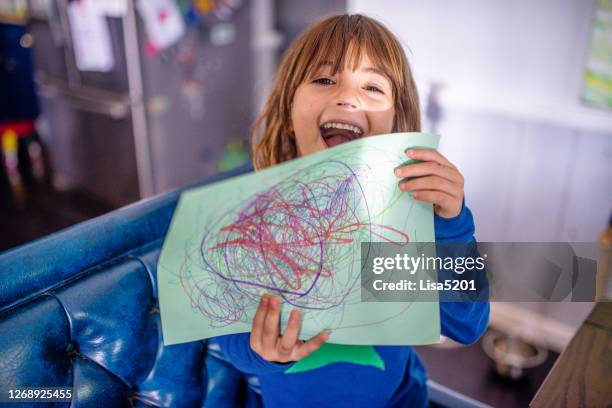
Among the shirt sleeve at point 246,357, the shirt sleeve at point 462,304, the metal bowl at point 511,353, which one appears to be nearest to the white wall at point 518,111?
the metal bowl at point 511,353

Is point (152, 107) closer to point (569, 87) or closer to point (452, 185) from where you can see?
point (569, 87)

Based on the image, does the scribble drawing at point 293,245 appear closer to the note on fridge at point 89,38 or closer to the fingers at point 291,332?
the fingers at point 291,332

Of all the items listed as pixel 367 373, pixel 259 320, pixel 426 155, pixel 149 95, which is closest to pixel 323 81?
pixel 426 155

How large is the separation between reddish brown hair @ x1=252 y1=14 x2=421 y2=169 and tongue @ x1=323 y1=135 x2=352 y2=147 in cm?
11

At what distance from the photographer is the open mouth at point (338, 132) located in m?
0.81

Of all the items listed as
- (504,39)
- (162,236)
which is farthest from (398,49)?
(504,39)

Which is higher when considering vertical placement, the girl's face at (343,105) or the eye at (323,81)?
the eye at (323,81)

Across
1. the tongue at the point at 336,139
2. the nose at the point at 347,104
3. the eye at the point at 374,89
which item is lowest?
the tongue at the point at 336,139

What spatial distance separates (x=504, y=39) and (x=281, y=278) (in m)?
1.64

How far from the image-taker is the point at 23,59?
139 inches

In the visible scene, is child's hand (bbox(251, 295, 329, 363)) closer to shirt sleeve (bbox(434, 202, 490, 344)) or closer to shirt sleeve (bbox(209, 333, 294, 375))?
shirt sleeve (bbox(209, 333, 294, 375))

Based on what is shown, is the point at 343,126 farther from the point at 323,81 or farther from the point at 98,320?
the point at 98,320

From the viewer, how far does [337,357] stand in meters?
0.81

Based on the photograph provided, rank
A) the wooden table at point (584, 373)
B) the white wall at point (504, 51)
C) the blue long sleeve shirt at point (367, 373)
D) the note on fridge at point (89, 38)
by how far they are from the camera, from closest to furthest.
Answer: the wooden table at point (584, 373), the blue long sleeve shirt at point (367, 373), the white wall at point (504, 51), the note on fridge at point (89, 38)
